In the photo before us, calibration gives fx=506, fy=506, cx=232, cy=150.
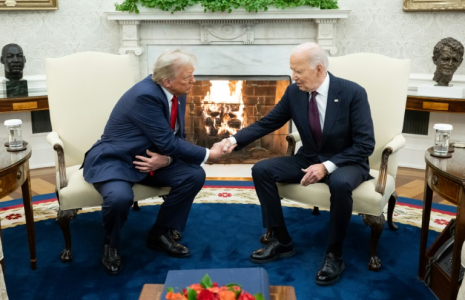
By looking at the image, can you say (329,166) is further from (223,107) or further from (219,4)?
(223,107)

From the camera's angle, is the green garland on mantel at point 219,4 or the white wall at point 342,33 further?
the white wall at point 342,33

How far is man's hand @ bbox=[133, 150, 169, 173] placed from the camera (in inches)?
110

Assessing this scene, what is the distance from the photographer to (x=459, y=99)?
13.4ft

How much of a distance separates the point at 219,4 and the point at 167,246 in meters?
2.39

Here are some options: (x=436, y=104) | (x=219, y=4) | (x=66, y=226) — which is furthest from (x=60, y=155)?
(x=436, y=104)

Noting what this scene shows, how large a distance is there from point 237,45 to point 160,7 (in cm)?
82

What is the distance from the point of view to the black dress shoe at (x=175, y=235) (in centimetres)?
316

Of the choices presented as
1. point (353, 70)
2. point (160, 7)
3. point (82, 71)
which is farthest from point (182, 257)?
point (160, 7)

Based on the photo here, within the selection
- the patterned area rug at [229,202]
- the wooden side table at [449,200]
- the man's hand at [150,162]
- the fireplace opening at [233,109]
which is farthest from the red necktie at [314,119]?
the fireplace opening at [233,109]

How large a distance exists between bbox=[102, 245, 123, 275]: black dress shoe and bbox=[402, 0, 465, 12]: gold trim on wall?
136 inches

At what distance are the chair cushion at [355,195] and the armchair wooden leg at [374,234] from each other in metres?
0.04

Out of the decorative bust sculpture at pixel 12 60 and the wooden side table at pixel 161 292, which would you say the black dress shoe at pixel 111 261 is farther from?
the decorative bust sculpture at pixel 12 60

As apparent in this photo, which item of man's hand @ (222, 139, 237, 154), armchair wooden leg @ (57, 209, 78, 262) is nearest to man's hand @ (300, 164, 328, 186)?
man's hand @ (222, 139, 237, 154)

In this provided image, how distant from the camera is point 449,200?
2.23m
